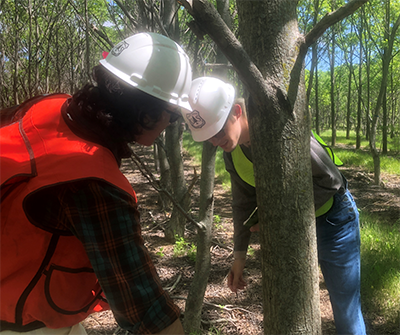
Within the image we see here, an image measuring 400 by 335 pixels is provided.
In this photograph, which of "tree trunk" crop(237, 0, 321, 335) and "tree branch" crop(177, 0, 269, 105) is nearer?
"tree branch" crop(177, 0, 269, 105)

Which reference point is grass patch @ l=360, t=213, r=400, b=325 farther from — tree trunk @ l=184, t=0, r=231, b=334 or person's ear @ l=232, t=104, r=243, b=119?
person's ear @ l=232, t=104, r=243, b=119

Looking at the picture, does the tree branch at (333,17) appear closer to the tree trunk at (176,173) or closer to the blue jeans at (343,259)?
the blue jeans at (343,259)

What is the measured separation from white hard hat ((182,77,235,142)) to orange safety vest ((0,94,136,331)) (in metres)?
0.78

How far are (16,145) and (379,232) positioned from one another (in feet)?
13.5

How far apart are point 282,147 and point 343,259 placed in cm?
116

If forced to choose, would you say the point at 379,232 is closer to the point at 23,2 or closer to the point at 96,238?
the point at 96,238

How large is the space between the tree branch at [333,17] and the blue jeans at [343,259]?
1112 mm

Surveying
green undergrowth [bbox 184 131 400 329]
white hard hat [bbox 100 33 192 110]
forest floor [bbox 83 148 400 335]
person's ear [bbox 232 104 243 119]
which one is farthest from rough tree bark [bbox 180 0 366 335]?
green undergrowth [bbox 184 131 400 329]

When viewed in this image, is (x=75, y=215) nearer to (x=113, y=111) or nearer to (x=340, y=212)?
(x=113, y=111)

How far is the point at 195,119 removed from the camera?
5.48 ft

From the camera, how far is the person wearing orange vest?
2.71 feet

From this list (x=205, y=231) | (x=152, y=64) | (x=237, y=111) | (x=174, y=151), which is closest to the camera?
(x=152, y=64)

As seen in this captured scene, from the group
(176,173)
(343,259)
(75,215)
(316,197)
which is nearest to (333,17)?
(316,197)

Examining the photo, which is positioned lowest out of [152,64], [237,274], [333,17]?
[237,274]
